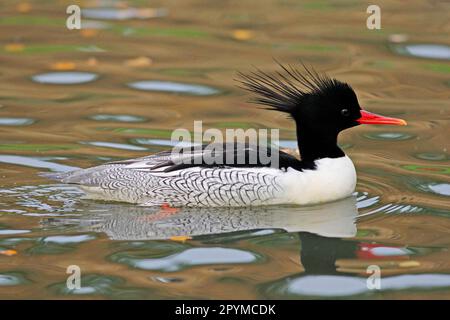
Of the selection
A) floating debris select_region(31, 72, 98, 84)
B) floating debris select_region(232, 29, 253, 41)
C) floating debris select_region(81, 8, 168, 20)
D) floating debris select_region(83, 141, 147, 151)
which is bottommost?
floating debris select_region(83, 141, 147, 151)

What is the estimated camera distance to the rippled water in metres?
9.04

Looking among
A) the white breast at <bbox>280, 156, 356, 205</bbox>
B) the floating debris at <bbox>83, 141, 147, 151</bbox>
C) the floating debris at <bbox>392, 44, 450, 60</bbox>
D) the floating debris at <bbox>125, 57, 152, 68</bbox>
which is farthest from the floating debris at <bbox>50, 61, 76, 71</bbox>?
the white breast at <bbox>280, 156, 356, 205</bbox>

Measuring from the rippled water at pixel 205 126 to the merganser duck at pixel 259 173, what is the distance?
17cm

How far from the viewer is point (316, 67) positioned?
51.2 ft

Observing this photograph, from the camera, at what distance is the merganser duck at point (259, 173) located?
10.7m

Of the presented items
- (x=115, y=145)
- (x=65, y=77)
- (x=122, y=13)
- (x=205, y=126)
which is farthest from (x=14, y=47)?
(x=115, y=145)

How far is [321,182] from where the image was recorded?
10852 mm

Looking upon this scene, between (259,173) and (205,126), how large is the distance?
288 cm

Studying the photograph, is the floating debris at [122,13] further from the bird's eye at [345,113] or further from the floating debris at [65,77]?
the bird's eye at [345,113]

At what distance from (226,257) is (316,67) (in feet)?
22.0

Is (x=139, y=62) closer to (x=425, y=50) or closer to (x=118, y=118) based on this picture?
(x=118, y=118)

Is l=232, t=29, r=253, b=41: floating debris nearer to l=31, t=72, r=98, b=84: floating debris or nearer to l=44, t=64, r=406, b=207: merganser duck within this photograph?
l=31, t=72, r=98, b=84: floating debris
